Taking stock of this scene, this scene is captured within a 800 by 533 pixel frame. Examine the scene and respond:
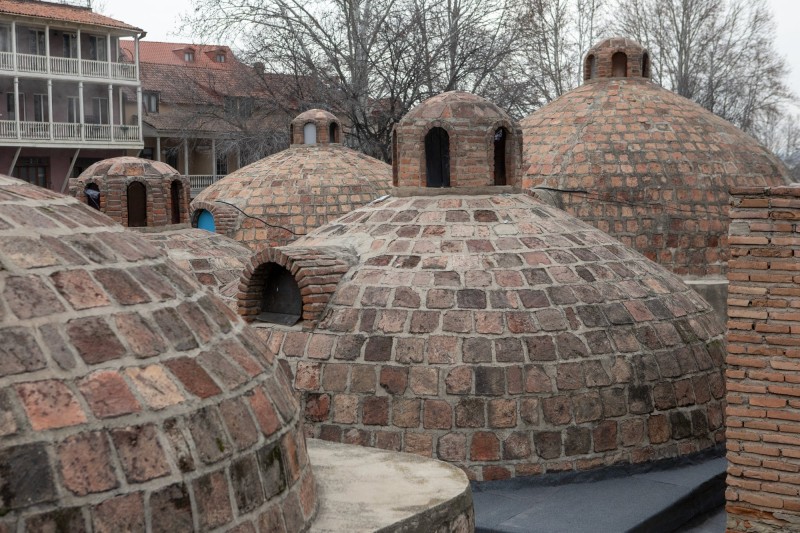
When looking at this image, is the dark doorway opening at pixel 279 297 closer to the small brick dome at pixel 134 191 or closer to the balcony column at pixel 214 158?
the small brick dome at pixel 134 191

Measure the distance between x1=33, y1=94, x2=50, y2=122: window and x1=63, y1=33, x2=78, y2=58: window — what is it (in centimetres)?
145

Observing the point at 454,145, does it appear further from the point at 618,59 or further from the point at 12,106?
the point at 12,106

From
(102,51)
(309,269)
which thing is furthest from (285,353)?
(102,51)

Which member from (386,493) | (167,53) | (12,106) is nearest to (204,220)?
(12,106)

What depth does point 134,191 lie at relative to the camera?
16250mm

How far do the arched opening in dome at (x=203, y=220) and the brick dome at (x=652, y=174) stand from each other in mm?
6281

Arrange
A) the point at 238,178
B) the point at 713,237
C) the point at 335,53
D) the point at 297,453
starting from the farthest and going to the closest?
the point at 335,53 → the point at 238,178 → the point at 713,237 → the point at 297,453

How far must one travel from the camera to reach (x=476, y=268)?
35.0ft

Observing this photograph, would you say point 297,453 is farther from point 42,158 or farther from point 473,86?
point 42,158

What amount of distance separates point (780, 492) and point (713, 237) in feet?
28.5

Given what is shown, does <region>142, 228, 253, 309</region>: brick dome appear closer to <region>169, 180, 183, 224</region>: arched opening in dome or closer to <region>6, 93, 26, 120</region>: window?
<region>169, 180, 183, 224</region>: arched opening in dome

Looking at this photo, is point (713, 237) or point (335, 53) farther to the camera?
point (335, 53)

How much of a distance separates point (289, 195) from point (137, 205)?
4458 mm

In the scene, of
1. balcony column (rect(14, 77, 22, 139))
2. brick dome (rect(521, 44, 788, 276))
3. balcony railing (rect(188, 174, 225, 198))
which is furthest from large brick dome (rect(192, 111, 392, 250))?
balcony railing (rect(188, 174, 225, 198))
